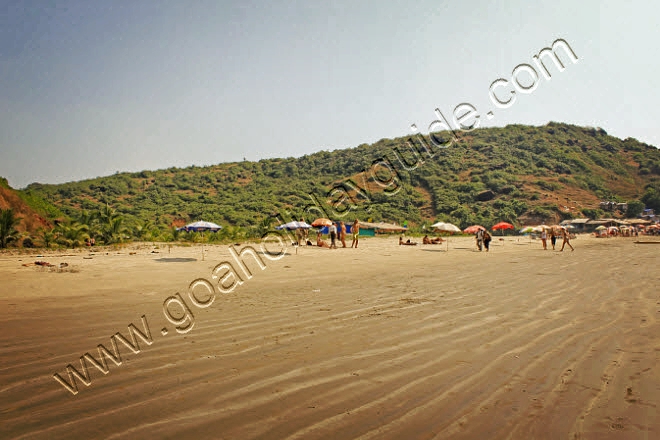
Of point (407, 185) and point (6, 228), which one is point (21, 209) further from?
point (407, 185)

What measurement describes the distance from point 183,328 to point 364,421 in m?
3.17

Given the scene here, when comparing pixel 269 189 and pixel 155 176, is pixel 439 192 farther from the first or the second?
pixel 155 176

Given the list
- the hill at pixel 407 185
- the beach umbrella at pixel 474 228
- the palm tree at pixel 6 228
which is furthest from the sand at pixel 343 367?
A: the hill at pixel 407 185

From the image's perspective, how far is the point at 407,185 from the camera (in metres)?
76.5

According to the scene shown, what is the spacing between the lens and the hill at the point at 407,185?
58.5 metres

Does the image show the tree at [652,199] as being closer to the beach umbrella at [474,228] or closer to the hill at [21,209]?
the beach umbrella at [474,228]

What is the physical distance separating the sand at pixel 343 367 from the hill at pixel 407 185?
3690 cm

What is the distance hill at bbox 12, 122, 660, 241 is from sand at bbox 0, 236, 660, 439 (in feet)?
121

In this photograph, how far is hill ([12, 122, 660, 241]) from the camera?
58531 millimetres

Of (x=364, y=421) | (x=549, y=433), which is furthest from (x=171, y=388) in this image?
(x=549, y=433)

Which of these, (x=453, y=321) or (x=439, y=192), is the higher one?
(x=439, y=192)

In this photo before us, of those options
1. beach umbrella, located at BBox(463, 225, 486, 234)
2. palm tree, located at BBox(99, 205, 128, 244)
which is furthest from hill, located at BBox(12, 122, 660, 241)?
palm tree, located at BBox(99, 205, 128, 244)

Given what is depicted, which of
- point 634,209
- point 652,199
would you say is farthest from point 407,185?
point 652,199

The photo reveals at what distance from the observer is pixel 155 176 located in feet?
257
